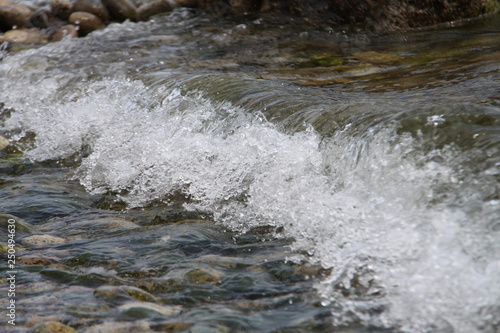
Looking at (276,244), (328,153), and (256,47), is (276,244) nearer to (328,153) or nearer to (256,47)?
(328,153)

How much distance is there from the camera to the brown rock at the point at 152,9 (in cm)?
1008

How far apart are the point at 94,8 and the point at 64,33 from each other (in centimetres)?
76

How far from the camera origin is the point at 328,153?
3838 millimetres

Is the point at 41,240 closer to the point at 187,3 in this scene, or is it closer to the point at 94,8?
the point at 94,8

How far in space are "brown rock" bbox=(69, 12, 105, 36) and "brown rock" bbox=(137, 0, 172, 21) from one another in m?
0.68

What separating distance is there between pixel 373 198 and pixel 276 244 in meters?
0.60

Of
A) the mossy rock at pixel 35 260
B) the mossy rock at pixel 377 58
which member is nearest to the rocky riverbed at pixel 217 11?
the mossy rock at pixel 377 58

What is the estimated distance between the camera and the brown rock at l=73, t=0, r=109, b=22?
10.0 meters

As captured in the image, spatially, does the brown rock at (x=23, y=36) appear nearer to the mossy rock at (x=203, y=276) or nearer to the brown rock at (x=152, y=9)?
the brown rock at (x=152, y=9)

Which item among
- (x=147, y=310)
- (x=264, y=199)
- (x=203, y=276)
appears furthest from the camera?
(x=264, y=199)

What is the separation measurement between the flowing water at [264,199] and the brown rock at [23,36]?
3041 mm

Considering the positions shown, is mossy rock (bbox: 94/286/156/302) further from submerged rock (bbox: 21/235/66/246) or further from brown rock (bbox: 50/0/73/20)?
brown rock (bbox: 50/0/73/20)

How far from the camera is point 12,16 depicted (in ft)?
32.7

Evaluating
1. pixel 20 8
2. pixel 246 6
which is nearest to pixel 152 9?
pixel 246 6
